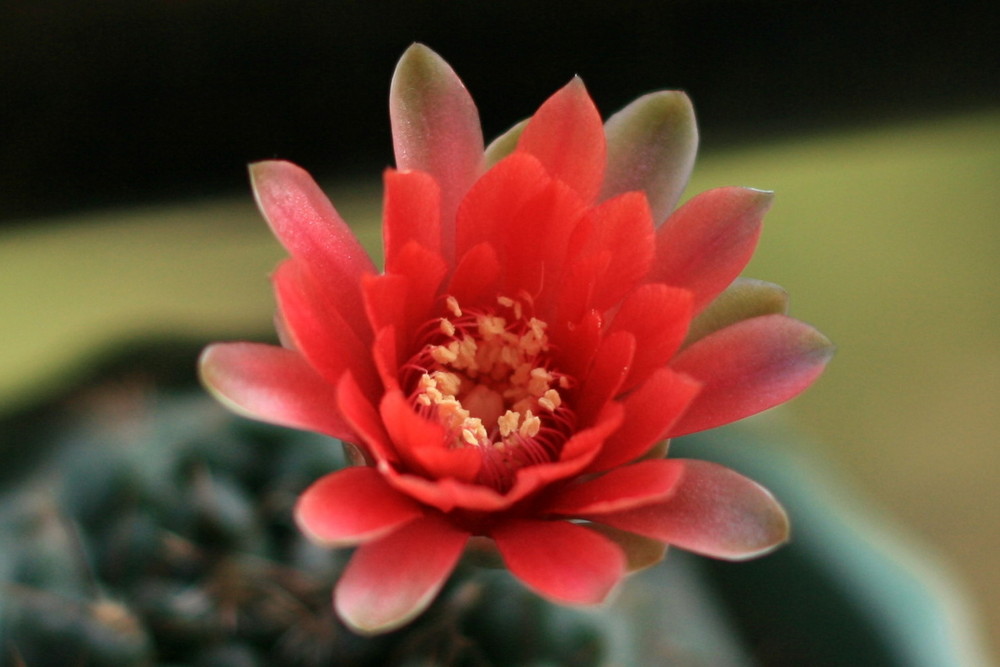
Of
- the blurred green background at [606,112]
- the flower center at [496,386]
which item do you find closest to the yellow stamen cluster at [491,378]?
the flower center at [496,386]

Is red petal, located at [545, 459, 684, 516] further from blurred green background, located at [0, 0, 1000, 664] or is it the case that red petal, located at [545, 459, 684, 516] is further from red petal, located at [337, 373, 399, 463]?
blurred green background, located at [0, 0, 1000, 664]

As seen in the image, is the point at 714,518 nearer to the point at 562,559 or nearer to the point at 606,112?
the point at 562,559

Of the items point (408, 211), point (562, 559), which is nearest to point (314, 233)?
point (408, 211)

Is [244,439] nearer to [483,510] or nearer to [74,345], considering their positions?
[483,510]

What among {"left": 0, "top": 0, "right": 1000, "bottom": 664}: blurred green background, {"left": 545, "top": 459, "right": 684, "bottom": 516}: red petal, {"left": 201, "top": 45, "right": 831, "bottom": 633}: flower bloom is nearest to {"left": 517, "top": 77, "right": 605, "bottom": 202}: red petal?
{"left": 201, "top": 45, "right": 831, "bottom": 633}: flower bloom

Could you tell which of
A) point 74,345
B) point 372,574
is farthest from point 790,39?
point 372,574

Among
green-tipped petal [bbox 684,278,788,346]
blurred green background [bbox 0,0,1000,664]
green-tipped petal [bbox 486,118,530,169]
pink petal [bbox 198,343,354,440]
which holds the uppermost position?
green-tipped petal [bbox 486,118,530,169]
